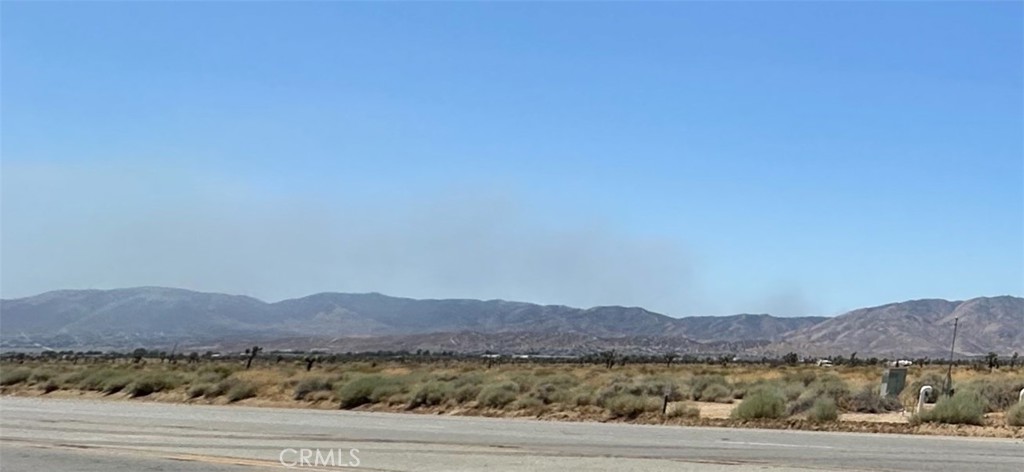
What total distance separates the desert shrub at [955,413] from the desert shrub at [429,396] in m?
Result: 14.5

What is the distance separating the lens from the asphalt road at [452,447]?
16.4 m

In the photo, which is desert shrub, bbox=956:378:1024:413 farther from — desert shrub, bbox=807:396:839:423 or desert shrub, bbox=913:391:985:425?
desert shrub, bbox=807:396:839:423

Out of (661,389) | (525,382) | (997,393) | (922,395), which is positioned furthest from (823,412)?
(525,382)

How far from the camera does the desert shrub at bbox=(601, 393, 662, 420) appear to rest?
2998 cm

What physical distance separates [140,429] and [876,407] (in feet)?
64.3

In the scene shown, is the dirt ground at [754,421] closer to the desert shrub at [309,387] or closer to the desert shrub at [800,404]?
the desert shrub at [309,387]

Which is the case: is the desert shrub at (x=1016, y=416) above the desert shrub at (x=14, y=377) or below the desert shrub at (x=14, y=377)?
above

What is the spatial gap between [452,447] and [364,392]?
704 inches

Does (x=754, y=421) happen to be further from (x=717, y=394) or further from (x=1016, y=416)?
(x=717, y=394)

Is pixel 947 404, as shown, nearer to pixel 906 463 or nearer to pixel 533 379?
pixel 906 463

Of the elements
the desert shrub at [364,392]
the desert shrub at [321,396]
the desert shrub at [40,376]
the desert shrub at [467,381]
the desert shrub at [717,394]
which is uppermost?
the desert shrub at [717,394]

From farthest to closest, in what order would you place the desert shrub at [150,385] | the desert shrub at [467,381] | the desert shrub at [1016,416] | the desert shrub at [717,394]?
1. the desert shrub at [150,385]
2. the desert shrub at [717,394]
3. the desert shrub at [467,381]
4. the desert shrub at [1016,416]

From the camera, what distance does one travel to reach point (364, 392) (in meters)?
37.0

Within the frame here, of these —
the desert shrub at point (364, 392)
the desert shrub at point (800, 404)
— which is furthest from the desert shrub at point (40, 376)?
the desert shrub at point (800, 404)
